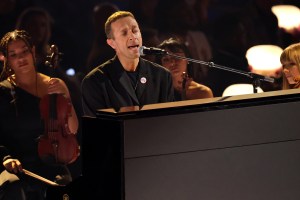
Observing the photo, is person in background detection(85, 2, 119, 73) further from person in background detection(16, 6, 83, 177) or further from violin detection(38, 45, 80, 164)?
violin detection(38, 45, 80, 164)

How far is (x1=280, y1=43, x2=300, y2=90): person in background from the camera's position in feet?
14.8

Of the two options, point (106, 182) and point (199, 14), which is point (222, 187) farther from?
point (199, 14)

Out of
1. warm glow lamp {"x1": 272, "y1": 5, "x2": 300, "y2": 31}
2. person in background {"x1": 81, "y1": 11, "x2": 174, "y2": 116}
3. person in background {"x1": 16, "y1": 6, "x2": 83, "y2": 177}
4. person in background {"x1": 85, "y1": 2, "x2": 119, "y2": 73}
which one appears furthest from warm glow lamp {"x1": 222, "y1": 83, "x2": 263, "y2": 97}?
person in background {"x1": 81, "y1": 11, "x2": 174, "y2": 116}

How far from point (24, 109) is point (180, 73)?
1.38 metres

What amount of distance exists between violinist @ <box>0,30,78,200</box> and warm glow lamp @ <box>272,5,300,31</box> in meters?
2.23

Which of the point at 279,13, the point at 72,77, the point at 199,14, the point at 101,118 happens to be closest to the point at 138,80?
the point at 101,118

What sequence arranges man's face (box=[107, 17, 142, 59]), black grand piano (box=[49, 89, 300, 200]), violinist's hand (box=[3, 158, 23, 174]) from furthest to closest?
violinist's hand (box=[3, 158, 23, 174]), man's face (box=[107, 17, 142, 59]), black grand piano (box=[49, 89, 300, 200])

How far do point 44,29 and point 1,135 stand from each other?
955mm

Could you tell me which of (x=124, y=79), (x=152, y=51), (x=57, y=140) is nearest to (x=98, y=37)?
(x=57, y=140)

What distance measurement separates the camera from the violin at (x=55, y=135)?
550 cm

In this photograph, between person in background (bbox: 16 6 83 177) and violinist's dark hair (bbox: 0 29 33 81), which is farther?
person in background (bbox: 16 6 83 177)

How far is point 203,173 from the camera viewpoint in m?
2.44

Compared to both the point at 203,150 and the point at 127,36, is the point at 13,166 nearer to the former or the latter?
the point at 127,36

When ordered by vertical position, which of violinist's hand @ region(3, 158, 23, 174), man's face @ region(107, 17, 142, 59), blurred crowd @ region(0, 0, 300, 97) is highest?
blurred crowd @ region(0, 0, 300, 97)
